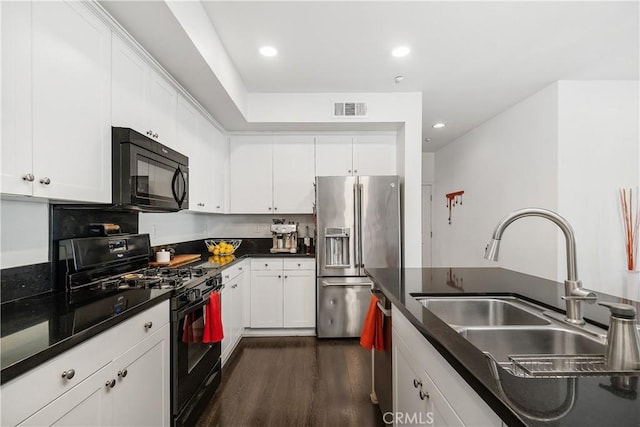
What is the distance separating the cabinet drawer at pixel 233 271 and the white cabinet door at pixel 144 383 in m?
1.11

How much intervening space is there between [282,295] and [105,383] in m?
2.47

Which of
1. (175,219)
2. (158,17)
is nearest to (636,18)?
(158,17)

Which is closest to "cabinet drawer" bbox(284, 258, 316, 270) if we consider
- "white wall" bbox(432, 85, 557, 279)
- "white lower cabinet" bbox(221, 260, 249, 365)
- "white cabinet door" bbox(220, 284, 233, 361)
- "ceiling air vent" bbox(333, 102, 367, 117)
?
"white lower cabinet" bbox(221, 260, 249, 365)

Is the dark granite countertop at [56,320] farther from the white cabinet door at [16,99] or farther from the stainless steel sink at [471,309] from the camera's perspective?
the stainless steel sink at [471,309]

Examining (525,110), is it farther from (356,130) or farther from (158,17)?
(158,17)

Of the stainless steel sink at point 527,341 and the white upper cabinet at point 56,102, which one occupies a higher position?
the white upper cabinet at point 56,102

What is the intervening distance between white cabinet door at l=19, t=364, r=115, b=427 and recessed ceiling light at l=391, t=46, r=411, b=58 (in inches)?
109

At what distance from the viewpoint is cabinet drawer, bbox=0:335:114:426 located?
836mm

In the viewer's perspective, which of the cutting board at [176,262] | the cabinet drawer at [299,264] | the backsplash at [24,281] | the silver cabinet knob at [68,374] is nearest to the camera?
the silver cabinet knob at [68,374]

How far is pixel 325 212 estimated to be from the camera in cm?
349

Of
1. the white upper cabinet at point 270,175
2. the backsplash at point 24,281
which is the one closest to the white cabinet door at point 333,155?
the white upper cabinet at point 270,175

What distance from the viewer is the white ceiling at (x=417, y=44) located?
210cm

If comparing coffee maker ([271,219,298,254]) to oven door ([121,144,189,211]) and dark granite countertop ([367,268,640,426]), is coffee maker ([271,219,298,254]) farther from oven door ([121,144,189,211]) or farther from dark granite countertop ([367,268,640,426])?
dark granite countertop ([367,268,640,426])

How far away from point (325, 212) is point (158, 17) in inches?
88.8
